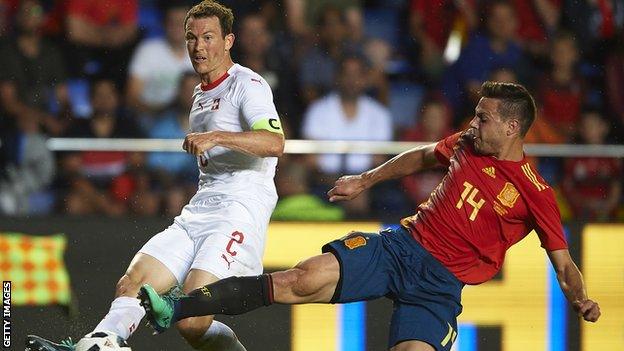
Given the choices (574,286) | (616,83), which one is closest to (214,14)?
(574,286)

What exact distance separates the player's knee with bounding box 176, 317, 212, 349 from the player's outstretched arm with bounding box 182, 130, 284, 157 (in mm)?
986

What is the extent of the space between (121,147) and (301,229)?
153 centimetres

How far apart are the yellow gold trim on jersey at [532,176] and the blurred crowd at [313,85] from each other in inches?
83.8

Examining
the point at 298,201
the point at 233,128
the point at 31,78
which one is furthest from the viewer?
the point at 31,78

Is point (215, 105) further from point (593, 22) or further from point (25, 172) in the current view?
point (593, 22)

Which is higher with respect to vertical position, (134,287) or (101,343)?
(134,287)

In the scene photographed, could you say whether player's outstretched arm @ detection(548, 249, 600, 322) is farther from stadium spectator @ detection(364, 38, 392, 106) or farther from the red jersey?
stadium spectator @ detection(364, 38, 392, 106)

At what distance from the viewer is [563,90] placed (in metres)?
9.41

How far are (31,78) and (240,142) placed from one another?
3630 millimetres

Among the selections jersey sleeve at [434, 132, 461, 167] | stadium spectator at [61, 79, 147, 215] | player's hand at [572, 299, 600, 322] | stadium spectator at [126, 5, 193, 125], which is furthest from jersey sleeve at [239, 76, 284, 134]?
stadium spectator at [126, 5, 193, 125]

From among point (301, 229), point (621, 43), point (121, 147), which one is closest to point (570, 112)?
point (621, 43)

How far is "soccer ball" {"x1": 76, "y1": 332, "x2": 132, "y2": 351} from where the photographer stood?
218 inches

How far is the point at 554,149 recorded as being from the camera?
8555 millimetres

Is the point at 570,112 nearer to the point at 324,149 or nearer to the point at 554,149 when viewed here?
the point at 554,149
